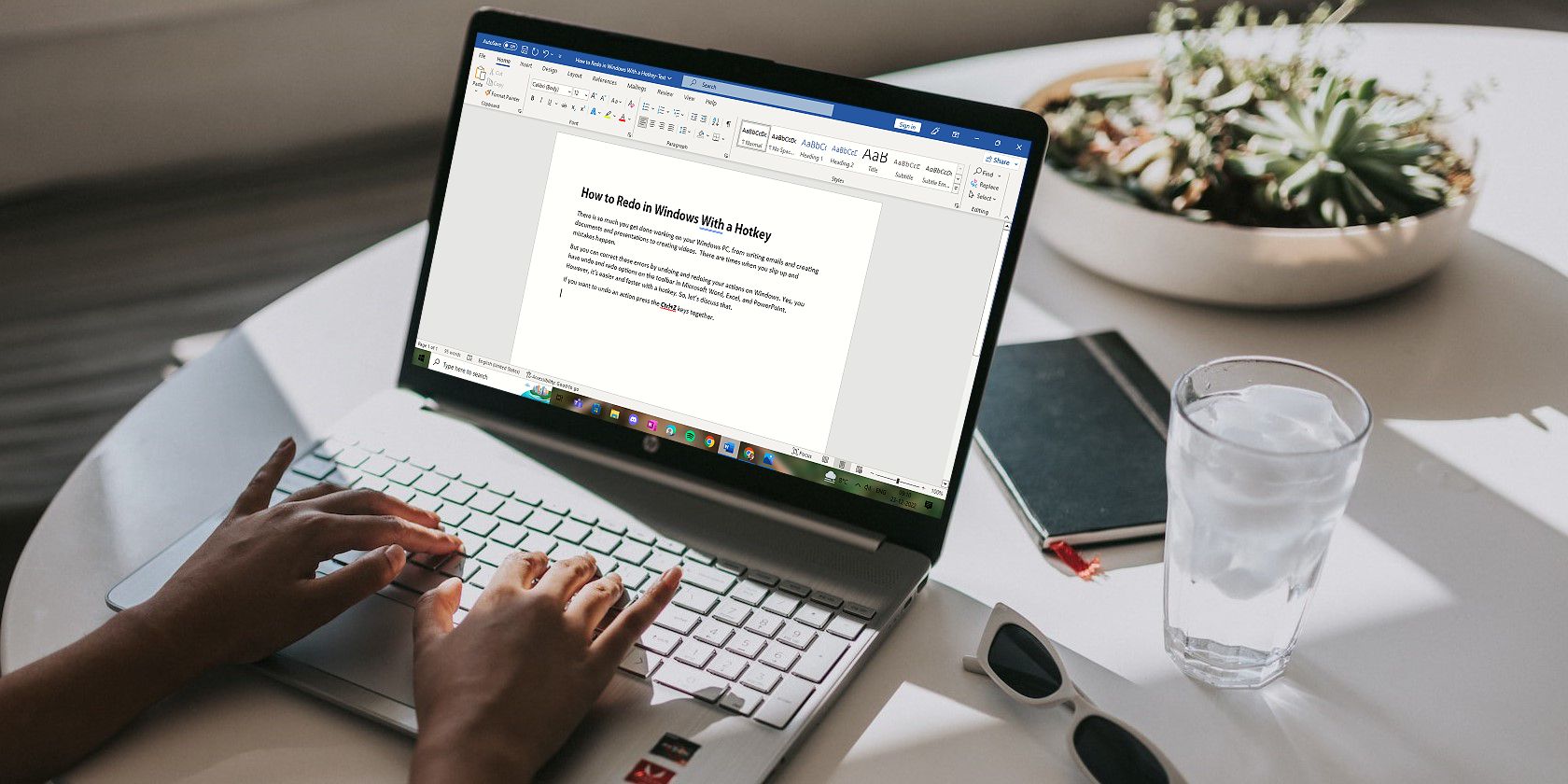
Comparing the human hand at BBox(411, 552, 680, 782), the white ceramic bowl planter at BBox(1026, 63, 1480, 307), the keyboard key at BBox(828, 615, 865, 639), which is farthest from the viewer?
the white ceramic bowl planter at BBox(1026, 63, 1480, 307)

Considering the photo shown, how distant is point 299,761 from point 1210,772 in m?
0.49

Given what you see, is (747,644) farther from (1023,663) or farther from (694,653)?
(1023,663)

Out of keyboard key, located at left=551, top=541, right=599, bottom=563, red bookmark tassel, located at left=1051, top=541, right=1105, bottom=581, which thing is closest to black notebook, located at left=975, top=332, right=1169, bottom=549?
red bookmark tassel, located at left=1051, top=541, right=1105, bottom=581

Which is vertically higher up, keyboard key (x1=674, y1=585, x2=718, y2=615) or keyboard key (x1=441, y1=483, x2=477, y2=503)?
keyboard key (x1=674, y1=585, x2=718, y2=615)

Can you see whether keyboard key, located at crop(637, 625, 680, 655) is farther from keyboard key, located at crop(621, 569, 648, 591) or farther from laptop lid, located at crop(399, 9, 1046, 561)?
laptop lid, located at crop(399, 9, 1046, 561)

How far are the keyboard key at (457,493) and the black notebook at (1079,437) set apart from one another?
1.26 ft

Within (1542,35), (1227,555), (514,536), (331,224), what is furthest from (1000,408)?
(331,224)

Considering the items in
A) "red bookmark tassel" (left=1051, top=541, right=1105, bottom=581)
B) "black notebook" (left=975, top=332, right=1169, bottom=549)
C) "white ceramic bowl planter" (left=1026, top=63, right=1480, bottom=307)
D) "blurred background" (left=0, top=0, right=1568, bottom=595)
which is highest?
"white ceramic bowl planter" (left=1026, top=63, right=1480, bottom=307)

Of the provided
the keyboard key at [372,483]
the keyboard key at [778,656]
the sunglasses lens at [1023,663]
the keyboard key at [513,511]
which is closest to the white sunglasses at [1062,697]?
the sunglasses lens at [1023,663]

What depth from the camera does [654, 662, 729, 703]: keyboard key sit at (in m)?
0.65

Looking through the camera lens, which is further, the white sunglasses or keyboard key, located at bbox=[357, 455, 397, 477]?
keyboard key, located at bbox=[357, 455, 397, 477]

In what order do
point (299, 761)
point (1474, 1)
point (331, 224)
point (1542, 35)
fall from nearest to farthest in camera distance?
point (299, 761) < point (1542, 35) < point (331, 224) < point (1474, 1)

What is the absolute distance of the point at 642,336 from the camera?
0.84m

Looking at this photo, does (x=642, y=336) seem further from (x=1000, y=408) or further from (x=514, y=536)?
(x=1000, y=408)
